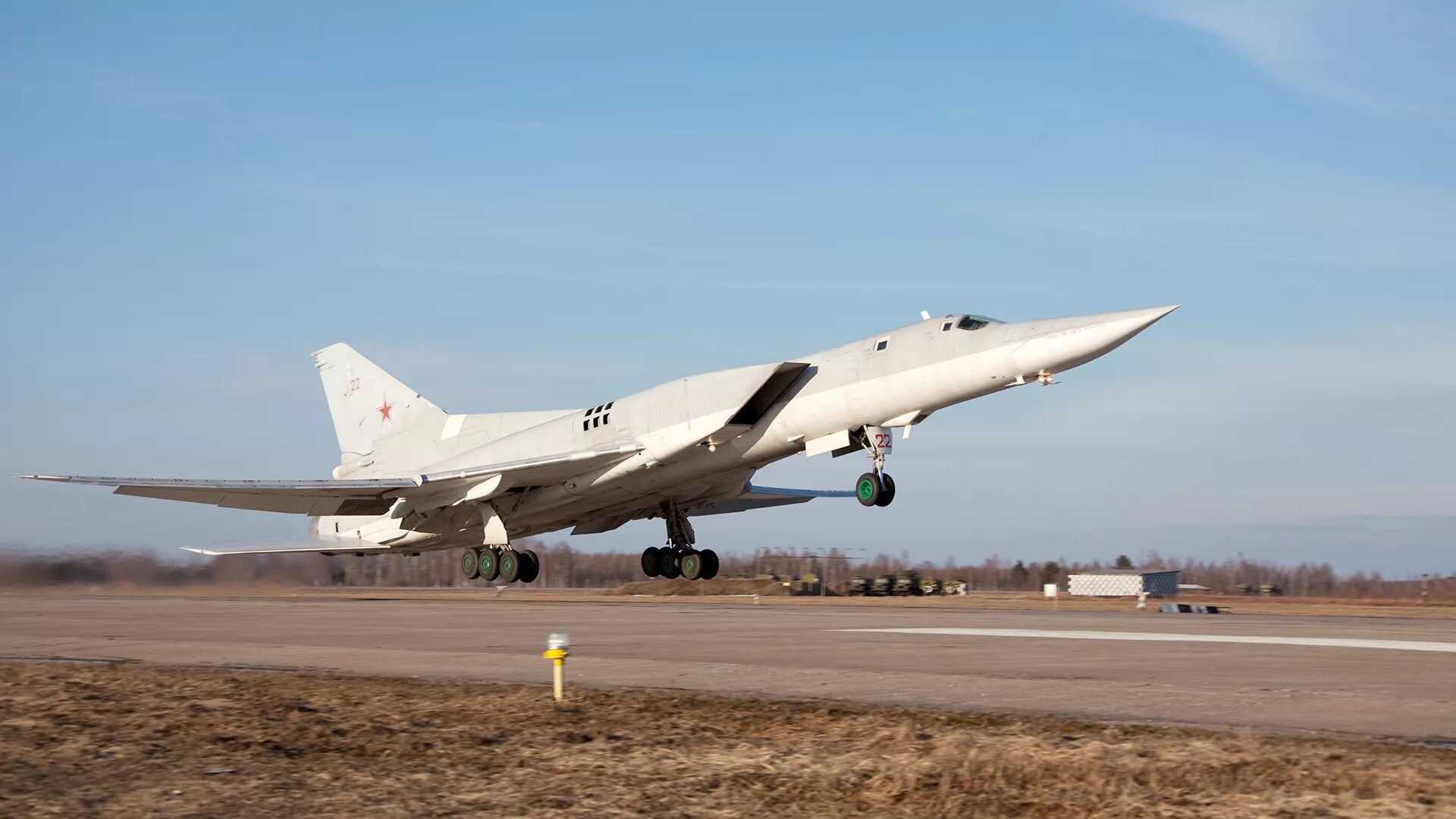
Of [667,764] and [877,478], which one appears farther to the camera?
[877,478]

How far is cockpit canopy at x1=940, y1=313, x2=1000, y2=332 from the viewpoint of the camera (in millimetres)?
20391

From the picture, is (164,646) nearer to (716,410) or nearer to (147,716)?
(147,716)

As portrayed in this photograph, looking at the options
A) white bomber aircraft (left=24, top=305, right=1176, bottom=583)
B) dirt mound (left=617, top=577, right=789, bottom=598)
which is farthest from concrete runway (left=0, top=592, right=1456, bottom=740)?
dirt mound (left=617, top=577, right=789, bottom=598)

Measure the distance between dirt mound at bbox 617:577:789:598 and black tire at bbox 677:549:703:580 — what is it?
12.1 meters

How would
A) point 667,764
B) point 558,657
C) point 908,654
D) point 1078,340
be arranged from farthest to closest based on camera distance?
point 1078,340 → point 908,654 → point 558,657 → point 667,764

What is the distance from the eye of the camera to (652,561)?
27.1m

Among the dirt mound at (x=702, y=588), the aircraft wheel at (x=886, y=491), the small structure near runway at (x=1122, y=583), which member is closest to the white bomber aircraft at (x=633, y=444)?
the aircraft wheel at (x=886, y=491)

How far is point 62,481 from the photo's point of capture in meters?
22.7

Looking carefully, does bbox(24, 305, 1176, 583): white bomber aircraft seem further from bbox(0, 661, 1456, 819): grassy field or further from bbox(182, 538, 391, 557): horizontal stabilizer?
bbox(0, 661, 1456, 819): grassy field

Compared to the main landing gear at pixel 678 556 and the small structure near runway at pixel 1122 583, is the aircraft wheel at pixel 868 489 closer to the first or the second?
the main landing gear at pixel 678 556

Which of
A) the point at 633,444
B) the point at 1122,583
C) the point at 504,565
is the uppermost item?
the point at 633,444

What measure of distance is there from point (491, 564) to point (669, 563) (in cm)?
368

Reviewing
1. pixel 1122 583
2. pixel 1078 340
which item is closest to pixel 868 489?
pixel 1078 340

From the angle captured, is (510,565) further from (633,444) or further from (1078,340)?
(1078,340)
